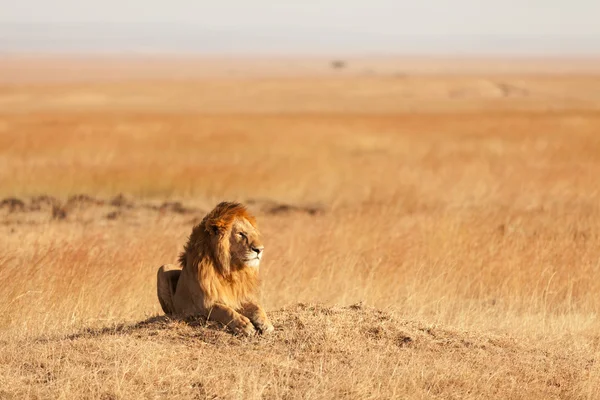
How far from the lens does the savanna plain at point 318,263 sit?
21.4 feet

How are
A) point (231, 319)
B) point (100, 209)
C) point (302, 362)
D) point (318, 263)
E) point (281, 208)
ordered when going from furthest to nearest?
point (281, 208)
point (100, 209)
point (318, 263)
point (231, 319)
point (302, 362)

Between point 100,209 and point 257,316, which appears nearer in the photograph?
point 257,316

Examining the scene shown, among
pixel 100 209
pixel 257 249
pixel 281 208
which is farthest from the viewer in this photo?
pixel 281 208

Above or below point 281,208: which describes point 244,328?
above

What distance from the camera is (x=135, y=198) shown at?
18688 millimetres

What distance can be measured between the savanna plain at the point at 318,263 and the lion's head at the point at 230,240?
1.78ft

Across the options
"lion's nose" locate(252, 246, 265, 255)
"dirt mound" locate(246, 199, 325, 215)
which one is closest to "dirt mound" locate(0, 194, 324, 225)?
"dirt mound" locate(246, 199, 325, 215)

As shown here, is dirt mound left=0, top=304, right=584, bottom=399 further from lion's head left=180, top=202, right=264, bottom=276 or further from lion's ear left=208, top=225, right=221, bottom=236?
lion's ear left=208, top=225, right=221, bottom=236

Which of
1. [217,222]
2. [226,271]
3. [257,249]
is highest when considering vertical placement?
[217,222]

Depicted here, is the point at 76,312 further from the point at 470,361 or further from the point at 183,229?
the point at 183,229

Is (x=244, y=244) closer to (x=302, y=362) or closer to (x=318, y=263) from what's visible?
(x=302, y=362)

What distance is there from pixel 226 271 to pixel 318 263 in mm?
4438

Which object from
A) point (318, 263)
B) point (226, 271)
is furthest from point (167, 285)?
point (318, 263)

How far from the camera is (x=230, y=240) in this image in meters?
7.18
